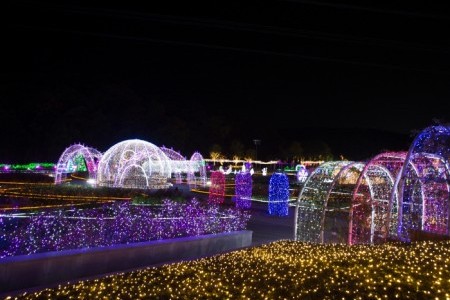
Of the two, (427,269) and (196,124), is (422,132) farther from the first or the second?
(196,124)

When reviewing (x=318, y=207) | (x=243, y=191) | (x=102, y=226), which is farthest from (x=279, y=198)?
(x=102, y=226)

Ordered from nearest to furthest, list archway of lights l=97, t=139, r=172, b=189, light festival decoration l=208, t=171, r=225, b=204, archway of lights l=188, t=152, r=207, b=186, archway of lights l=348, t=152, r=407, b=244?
archway of lights l=348, t=152, r=407, b=244 < light festival decoration l=208, t=171, r=225, b=204 < archway of lights l=97, t=139, r=172, b=189 < archway of lights l=188, t=152, r=207, b=186

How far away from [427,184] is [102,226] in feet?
25.0

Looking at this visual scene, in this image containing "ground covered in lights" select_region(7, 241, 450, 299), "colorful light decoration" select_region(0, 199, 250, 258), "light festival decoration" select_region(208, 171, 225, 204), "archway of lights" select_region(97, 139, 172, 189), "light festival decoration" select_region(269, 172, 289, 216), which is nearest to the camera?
"ground covered in lights" select_region(7, 241, 450, 299)

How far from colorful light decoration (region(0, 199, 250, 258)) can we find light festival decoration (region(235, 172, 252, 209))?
26.6ft

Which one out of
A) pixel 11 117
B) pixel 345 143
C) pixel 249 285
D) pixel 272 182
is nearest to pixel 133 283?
pixel 249 285

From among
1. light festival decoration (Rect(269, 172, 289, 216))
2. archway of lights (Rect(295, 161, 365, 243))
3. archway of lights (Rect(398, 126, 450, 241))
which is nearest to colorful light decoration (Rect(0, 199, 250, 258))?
archway of lights (Rect(295, 161, 365, 243))

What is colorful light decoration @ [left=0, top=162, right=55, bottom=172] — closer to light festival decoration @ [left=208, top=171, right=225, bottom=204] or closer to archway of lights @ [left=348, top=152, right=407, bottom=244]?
light festival decoration @ [left=208, top=171, right=225, bottom=204]

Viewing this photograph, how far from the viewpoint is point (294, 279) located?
5.75 m

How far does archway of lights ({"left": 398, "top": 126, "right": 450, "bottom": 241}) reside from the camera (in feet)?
35.2

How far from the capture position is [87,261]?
27.3 feet

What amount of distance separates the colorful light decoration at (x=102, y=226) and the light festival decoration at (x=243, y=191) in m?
8.11

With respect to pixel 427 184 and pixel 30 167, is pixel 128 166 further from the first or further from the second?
pixel 427 184

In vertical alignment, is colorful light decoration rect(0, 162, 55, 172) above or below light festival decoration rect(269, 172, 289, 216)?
above
